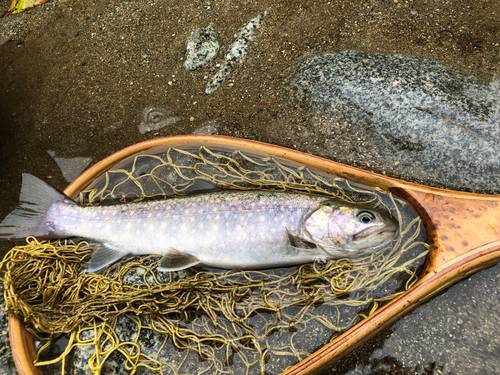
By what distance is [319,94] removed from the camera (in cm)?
344

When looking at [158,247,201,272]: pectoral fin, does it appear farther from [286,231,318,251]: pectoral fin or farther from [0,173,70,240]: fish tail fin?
[0,173,70,240]: fish tail fin

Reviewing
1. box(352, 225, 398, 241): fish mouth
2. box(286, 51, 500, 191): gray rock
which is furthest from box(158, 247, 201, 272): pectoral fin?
box(286, 51, 500, 191): gray rock

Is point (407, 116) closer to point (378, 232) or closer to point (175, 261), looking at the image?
point (378, 232)

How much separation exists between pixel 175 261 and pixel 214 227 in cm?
42

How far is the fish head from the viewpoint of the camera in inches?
99.4

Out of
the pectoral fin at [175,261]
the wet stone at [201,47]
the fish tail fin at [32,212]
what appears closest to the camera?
the pectoral fin at [175,261]

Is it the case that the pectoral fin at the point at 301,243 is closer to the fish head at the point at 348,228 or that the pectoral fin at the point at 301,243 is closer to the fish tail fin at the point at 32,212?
the fish head at the point at 348,228

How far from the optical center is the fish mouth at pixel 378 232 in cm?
251

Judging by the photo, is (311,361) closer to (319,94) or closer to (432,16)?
(319,94)

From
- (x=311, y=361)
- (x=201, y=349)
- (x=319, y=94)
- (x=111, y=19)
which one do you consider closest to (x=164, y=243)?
(x=201, y=349)

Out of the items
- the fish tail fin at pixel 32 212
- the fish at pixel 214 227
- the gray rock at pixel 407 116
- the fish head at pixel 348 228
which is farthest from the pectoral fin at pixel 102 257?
the gray rock at pixel 407 116

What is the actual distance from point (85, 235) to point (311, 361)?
82.5 inches

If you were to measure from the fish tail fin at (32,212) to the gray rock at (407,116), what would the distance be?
2578mm

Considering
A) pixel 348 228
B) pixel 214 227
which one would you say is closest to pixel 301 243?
pixel 348 228
